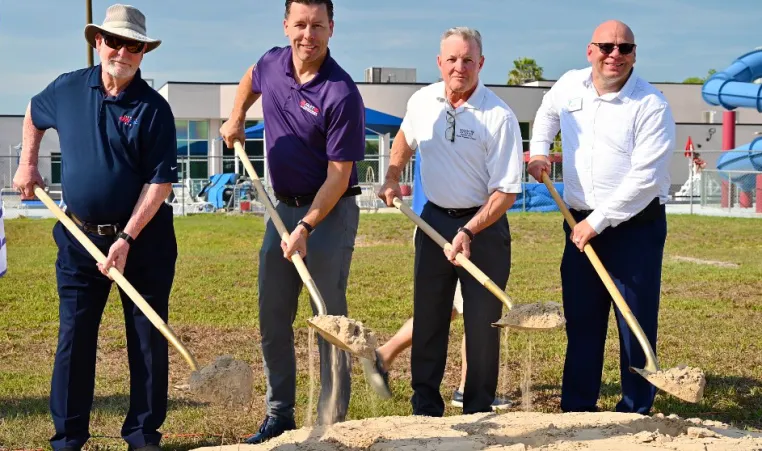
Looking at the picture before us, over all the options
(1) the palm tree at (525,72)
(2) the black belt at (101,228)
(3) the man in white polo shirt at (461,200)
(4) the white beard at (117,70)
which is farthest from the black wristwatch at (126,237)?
(1) the palm tree at (525,72)

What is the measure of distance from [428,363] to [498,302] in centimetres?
59

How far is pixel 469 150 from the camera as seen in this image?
535 cm

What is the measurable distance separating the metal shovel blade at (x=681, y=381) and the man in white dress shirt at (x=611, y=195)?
46 centimetres

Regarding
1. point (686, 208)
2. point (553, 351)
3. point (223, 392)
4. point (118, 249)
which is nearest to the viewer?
point (223, 392)

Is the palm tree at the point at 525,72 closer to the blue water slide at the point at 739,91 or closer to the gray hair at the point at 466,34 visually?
the blue water slide at the point at 739,91

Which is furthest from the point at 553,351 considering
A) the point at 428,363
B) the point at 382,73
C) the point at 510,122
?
the point at 382,73

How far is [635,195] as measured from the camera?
529 cm

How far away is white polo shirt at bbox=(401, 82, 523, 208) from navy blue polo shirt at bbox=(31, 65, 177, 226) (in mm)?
1407

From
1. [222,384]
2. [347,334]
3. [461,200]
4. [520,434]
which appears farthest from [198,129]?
[222,384]

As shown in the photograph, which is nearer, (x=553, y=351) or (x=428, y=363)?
(x=428, y=363)

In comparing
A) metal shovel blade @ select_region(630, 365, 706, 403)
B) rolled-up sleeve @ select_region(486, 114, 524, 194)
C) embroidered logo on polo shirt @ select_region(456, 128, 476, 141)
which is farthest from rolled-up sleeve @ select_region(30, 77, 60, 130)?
metal shovel blade @ select_region(630, 365, 706, 403)

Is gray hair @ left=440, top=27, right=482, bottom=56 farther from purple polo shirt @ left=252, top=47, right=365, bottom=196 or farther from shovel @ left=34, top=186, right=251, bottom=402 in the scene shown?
shovel @ left=34, top=186, right=251, bottom=402

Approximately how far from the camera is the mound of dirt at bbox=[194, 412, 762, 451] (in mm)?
4801

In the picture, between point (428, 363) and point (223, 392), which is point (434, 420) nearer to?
point (428, 363)
